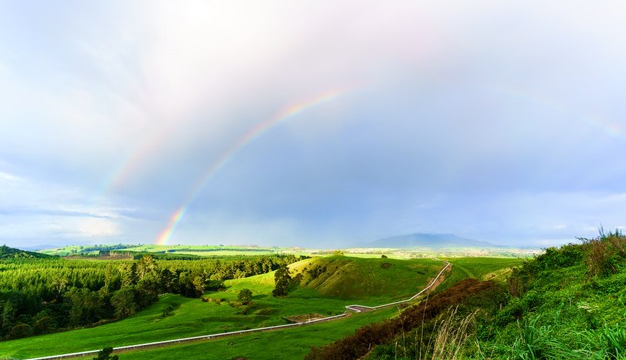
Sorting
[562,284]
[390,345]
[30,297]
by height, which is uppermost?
[562,284]

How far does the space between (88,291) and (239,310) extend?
2866 inches

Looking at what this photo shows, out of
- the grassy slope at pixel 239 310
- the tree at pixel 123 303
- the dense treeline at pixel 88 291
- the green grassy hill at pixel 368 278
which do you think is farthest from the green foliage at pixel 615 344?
the tree at pixel 123 303

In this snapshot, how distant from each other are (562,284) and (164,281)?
519 ft

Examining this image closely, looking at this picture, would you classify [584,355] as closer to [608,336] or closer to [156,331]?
[608,336]

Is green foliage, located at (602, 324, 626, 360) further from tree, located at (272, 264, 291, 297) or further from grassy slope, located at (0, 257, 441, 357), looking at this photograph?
tree, located at (272, 264, 291, 297)

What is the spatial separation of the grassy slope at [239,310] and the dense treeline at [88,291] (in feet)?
33.0

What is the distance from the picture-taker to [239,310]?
8669 centimetres

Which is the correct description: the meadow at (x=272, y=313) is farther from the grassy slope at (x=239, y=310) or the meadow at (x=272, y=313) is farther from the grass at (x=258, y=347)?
the grass at (x=258, y=347)

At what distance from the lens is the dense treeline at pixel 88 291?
336 ft

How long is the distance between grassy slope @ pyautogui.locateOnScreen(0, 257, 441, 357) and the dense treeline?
1005 centimetres

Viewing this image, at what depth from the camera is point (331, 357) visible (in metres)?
18.8

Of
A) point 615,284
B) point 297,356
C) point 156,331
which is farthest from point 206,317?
point 615,284

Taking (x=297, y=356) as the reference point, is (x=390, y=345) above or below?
above

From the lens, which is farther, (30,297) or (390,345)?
(30,297)
